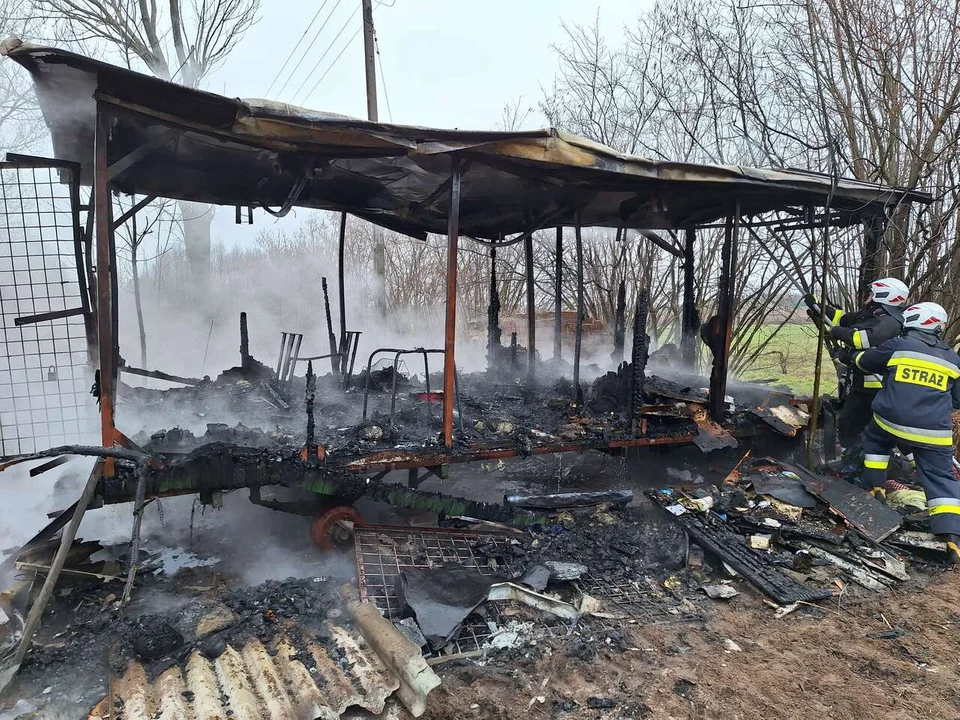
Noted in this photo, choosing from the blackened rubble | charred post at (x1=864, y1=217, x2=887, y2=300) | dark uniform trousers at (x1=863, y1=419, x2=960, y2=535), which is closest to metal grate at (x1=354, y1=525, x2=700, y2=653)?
the blackened rubble

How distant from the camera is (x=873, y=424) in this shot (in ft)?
19.0

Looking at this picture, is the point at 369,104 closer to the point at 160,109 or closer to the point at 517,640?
the point at 160,109

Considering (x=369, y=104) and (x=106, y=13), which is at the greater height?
(x=106, y=13)

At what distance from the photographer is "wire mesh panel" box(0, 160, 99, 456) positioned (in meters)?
4.53

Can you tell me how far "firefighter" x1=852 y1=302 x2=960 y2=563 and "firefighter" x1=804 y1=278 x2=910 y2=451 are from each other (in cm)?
19

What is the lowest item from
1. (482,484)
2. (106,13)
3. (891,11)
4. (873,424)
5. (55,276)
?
(482,484)

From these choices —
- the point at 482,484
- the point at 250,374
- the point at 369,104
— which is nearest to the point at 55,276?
the point at 250,374

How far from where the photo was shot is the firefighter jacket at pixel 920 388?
17.1ft

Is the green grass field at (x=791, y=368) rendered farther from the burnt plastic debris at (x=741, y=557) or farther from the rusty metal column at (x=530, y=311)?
the burnt plastic debris at (x=741, y=557)

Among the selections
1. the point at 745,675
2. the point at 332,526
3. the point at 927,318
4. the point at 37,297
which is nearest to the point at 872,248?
the point at 927,318

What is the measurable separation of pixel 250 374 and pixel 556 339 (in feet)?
16.4

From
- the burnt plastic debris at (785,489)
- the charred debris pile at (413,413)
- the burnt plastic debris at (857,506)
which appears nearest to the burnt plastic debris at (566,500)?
the charred debris pile at (413,413)

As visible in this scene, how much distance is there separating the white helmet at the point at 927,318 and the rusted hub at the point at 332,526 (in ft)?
18.3

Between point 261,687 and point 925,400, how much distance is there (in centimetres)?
593
